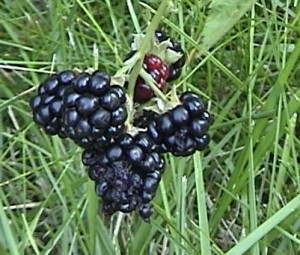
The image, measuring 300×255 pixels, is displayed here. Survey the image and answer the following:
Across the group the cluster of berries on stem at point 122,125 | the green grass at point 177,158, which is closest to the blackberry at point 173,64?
the cluster of berries on stem at point 122,125

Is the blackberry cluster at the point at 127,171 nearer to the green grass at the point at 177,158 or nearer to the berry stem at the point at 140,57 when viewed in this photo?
the berry stem at the point at 140,57

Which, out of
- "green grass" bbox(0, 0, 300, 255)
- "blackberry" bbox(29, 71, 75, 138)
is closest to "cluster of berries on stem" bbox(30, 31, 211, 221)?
"blackberry" bbox(29, 71, 75, 138)

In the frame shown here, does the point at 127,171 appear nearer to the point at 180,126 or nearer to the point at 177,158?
the point at 180,126

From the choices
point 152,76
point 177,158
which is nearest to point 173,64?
point 152,76

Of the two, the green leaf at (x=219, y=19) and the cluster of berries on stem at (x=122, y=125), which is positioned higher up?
the green leaf at (x=219, y=19)

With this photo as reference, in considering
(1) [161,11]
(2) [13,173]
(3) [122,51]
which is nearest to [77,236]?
(2) [13,173]

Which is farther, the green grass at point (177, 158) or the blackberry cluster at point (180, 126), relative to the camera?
the green grass at point (177, 158)

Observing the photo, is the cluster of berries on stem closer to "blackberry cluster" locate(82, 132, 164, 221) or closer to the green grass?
"blackberry cluster" locate(82, 132, 164, 221)
